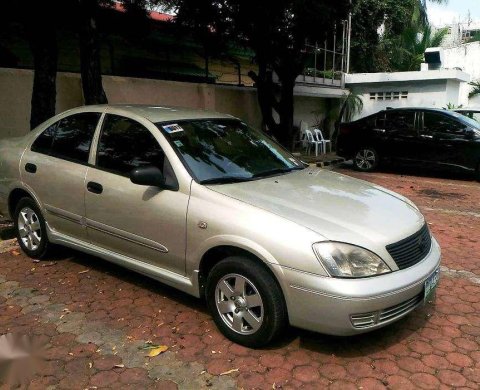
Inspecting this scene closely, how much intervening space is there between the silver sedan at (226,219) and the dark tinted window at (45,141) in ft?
0.04

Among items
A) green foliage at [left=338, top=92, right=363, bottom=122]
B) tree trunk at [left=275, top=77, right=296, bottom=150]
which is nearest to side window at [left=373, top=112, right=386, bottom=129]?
tree trunk at [left=275, top=77, right=296, bottom=150]

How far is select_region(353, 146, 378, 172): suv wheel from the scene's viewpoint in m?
10.8

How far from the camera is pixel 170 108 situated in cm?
432

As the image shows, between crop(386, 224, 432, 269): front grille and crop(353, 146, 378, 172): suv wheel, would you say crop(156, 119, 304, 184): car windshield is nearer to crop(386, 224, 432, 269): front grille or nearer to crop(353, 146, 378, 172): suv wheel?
crop(386, 224, 432, 269): front grille

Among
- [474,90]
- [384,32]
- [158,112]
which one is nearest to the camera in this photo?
[158,112]

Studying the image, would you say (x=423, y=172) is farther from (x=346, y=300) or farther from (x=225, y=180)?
(x=346, y=300)

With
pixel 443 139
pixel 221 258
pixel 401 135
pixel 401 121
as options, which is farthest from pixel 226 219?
pixel 401 121

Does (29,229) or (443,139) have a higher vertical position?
(443,139)

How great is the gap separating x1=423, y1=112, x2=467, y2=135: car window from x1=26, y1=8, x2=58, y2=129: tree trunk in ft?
24.6

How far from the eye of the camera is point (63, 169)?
13.5 ft

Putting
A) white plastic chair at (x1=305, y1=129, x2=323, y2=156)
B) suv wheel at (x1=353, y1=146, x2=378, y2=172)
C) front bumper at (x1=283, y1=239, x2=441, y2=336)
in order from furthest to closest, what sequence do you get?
white plastic chair at (x1=305, y1=129, x2=323, y2=156) → suv wheel at (x1=353, y1=146, x2=378, y2=172) → front bumper at (x1=283, y1=239, x2=441, y2=336)

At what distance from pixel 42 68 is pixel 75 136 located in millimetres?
3232

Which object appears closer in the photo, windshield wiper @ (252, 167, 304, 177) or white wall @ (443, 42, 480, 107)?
windshield wiper @ (252, 167, 304, 177)

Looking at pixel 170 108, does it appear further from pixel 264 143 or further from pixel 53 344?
pixel 53 344
